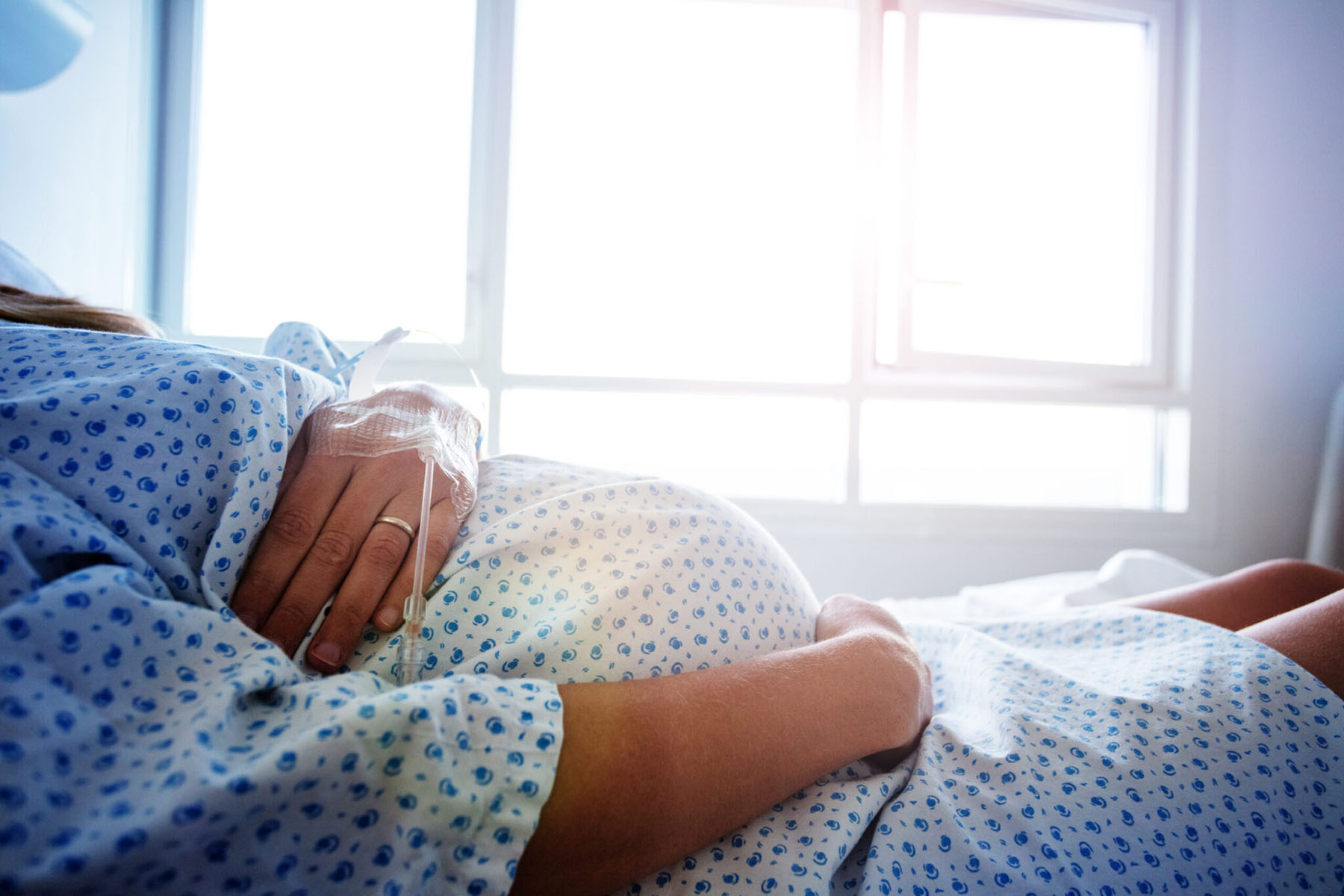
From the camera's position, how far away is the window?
193 cm

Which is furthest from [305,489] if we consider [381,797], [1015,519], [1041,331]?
[1041,331]

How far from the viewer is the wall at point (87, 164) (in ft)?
4.52

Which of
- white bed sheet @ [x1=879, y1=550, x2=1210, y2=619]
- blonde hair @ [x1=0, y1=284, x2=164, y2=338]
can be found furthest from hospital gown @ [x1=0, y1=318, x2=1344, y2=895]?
white bed sheet @ [x1=879, y1=550, x2=1210, y2=619]

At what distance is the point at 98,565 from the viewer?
1.18 ft

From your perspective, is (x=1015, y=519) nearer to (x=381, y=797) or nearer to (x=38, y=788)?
(x=381, y=797)

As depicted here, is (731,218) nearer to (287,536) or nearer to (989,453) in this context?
(989,453)

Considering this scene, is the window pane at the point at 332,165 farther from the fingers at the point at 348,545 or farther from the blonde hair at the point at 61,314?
the fingers at the point at 348,545

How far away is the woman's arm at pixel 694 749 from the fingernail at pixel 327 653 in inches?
7.9

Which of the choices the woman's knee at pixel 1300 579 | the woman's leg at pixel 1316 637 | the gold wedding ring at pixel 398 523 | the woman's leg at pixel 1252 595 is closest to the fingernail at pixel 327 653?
the gold wedding ring at pixel 398 523

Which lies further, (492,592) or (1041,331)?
(1041,331)

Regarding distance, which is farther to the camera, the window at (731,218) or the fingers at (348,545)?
the window at (731,218)

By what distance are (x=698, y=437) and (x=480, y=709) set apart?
1.73m

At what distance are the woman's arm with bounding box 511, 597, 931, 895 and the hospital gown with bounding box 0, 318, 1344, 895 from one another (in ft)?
0.09

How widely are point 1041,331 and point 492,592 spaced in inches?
80.0
